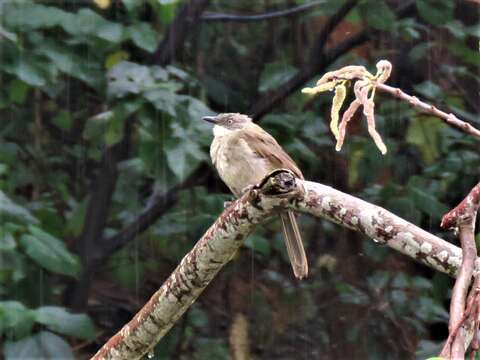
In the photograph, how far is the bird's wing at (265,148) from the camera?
280cm

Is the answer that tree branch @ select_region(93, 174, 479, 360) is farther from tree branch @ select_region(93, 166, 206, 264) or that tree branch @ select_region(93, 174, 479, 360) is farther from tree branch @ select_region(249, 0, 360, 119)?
tree branch @ select_region(249, 0, 360, 119)

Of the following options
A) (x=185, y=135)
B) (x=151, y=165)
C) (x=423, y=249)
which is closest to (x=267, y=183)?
(x=423, y=249)

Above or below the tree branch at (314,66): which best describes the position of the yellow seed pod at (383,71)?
above

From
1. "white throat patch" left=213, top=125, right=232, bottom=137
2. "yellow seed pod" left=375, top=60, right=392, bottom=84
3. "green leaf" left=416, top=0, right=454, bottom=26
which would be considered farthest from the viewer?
"green leaf" left=416, top=0, right=454, bottom=26

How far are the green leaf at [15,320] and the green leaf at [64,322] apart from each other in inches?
1.6

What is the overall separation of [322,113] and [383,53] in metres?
0.42

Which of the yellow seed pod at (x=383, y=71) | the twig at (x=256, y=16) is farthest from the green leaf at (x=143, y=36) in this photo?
the yellow seed pod at (x=383, y=71)

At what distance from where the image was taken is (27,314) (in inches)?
150

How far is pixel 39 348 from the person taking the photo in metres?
3.82

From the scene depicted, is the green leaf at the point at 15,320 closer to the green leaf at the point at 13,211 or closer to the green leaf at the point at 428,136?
the green leaf at the point at 13,211

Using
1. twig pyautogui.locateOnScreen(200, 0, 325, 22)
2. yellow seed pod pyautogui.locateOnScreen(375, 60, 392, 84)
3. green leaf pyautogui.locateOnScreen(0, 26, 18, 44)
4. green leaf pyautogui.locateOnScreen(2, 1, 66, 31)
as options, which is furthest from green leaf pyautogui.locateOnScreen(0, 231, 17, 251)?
yellow seed pod pyautogui.locateOnScreen(375, 60, 392, 84)

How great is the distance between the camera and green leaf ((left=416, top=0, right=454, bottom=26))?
14.1 feet

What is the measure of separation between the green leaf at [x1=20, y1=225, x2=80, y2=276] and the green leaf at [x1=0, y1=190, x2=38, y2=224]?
5 cm

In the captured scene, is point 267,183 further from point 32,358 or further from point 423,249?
point 32,358
